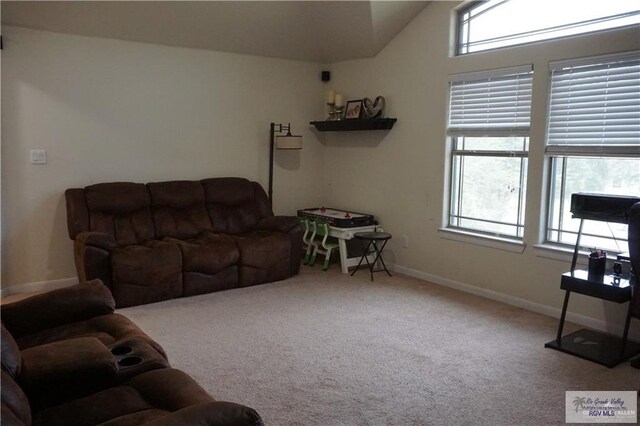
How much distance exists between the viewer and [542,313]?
427 centimetres

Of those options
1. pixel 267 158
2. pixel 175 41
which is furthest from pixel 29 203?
pixel 267 158

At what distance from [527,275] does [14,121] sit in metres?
4.52

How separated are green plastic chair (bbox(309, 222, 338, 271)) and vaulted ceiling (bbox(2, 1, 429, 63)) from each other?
1.94m

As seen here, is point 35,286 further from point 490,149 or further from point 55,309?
point 490,149

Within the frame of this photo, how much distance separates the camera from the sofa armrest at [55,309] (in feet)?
8.31

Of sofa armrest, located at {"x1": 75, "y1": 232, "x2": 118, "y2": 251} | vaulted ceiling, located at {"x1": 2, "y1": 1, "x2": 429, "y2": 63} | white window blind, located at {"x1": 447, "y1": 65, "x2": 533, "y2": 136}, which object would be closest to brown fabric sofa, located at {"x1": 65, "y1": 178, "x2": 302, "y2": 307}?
sofa armrest, located at {"x1": 75, "y1": 232, "x2": 118, "y2": 251}

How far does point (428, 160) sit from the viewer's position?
17.1 ft

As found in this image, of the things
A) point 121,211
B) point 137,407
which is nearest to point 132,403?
point 137,407

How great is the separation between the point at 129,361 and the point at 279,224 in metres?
3.24

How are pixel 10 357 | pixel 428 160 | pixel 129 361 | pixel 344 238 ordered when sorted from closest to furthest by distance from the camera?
pixel 10 357 < pixel 129 361 < pixel 428 160 < pixel 344 238

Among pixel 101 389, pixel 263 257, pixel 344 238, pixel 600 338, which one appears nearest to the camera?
pixel 101 389

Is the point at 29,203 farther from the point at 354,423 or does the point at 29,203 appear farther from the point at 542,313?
the point at 542,313

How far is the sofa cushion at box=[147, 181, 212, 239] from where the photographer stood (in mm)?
5079

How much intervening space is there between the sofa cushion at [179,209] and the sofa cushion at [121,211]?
0.27 ft
